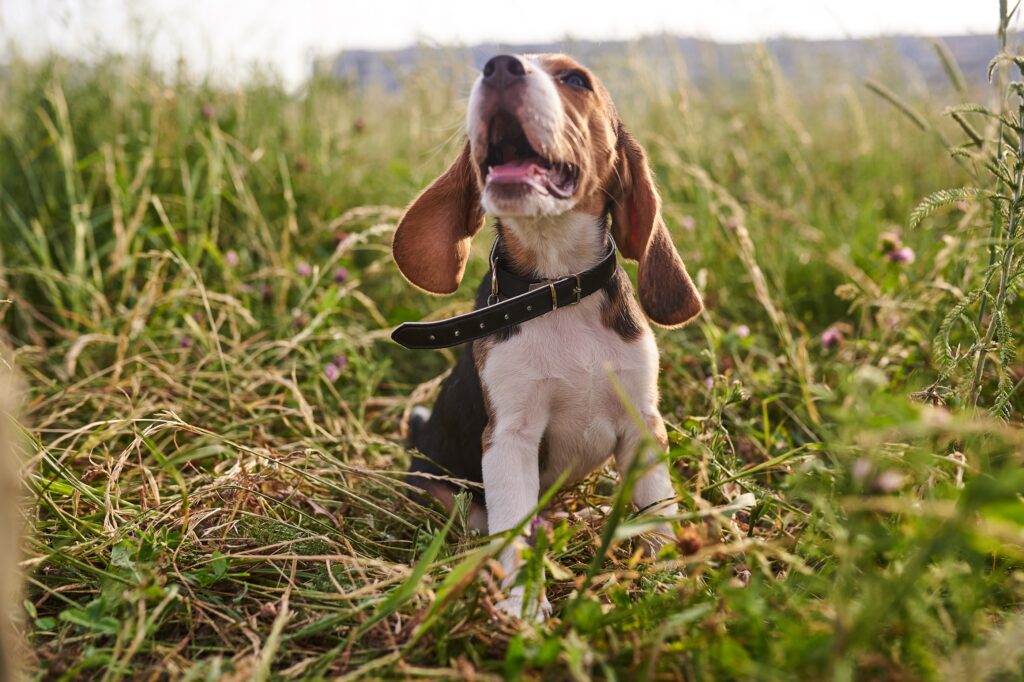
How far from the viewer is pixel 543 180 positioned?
225 centimetres

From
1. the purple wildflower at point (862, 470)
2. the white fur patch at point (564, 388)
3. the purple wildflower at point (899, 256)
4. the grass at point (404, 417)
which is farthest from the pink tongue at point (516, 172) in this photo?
the purple wildflower at point (899, 256)

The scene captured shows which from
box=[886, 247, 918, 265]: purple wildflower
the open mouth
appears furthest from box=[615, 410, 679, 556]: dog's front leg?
box=[886, 247, 918, 265]: purple wildflower

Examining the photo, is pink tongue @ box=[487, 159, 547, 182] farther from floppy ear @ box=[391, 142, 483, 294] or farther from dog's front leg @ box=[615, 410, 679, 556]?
dog's front leg @ box=[615, 410, 679, 556]

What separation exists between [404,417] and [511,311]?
47.4 inches

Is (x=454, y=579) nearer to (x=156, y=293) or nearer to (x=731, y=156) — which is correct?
(x=156, y=293)

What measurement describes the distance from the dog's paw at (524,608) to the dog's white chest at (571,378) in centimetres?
49

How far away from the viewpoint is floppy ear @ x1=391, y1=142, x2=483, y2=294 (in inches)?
101

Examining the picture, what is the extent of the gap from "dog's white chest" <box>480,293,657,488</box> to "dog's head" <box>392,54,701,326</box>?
0.61 feet

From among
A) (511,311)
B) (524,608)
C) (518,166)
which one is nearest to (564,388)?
(511,311)

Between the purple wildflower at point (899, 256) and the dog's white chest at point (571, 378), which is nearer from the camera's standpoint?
the dog's white chest at point (571, 378)

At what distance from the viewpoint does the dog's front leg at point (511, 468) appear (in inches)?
85.3

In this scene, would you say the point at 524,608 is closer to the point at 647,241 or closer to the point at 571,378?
the point at 571,378

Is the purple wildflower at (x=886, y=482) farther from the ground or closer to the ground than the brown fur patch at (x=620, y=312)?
farther from the ground

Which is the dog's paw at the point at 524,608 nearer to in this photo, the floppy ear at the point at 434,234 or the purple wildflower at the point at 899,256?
the floppy ear at the point at 434,234
